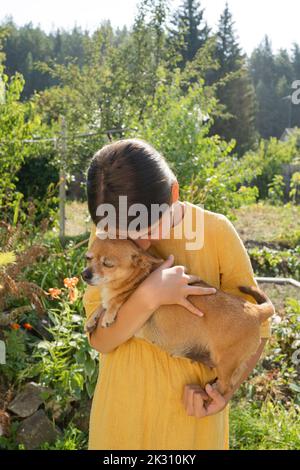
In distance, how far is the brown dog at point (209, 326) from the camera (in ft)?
6.37

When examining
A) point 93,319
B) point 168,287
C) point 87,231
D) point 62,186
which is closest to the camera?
point 168,287

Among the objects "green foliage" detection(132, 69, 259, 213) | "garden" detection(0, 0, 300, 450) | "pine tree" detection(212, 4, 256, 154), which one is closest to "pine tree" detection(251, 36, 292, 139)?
"pine tree" detection(212, 4, 256, 154)

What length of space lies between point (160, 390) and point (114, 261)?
1.75ft

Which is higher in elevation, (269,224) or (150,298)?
(150,298)

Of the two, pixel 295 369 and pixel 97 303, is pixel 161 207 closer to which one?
pixel 97 303

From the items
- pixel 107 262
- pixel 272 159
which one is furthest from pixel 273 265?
pixel 272 159

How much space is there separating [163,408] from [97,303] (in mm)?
506

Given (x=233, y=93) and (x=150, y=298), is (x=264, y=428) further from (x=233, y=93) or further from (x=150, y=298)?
(x=233, y=93)

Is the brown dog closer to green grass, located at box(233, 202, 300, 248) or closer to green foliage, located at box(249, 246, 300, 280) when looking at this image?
green foliage, located at box(249, 246, 300, 280)

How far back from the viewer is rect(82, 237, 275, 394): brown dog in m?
1.94

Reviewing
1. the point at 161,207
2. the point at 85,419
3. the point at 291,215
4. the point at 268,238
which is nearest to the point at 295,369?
the point at 85,419

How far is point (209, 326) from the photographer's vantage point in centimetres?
198

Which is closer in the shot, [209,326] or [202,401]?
[202,401]

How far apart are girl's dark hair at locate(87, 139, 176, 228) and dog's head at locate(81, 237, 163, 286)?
282 mm
